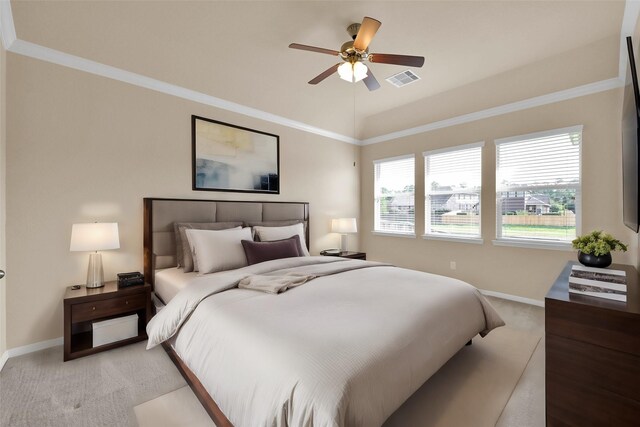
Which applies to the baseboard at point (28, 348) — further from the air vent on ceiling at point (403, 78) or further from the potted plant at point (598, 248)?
the air vent on ceiling at point (403, 78)

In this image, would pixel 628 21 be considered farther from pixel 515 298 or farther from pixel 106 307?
pixel 106 307

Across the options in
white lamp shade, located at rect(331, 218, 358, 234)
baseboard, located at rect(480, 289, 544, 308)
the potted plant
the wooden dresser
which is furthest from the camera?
white lamp shade, located at rect(331, 218, 358, 234)

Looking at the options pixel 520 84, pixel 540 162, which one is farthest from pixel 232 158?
pixel 540 162

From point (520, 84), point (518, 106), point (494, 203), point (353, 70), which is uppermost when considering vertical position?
point (520, 84)

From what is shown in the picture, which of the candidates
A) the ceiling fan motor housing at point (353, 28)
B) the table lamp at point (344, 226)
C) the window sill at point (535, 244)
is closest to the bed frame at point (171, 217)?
the table lamp at point (344, 226)

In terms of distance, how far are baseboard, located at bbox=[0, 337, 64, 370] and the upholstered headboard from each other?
0.87 metres

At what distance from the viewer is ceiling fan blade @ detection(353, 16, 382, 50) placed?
81.6 inches

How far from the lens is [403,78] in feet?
12.1

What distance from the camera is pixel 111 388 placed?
1997mm

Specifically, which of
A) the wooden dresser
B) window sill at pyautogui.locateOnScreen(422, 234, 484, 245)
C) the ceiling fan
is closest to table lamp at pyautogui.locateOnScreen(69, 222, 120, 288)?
the ceiling fan

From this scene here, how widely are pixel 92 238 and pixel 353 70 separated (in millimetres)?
2753

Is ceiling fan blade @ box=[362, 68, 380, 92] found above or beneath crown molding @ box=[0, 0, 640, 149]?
beneath

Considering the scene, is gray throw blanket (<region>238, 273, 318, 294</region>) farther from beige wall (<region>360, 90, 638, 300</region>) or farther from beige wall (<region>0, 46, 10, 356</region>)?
beige wall (<region>360, 90, 638, 300</region>)

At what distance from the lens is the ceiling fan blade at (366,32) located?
2.07 meters
